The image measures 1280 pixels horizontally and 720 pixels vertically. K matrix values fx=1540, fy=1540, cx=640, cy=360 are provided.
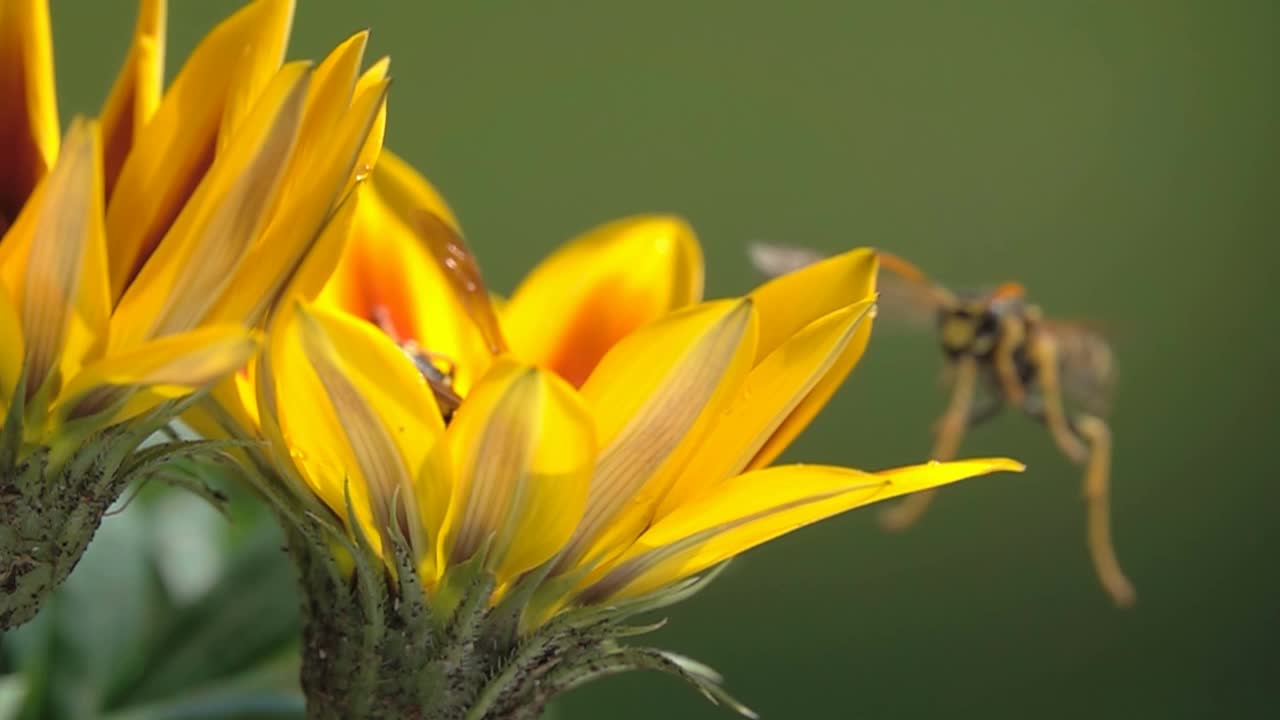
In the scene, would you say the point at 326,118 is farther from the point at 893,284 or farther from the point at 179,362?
the point at 893,284

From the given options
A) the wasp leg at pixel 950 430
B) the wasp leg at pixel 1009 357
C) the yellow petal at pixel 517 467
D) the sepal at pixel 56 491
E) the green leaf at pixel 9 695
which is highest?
the yellow petal at pixel 517 467

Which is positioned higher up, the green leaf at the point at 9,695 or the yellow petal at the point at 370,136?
the yellow petal at the point at 370,136

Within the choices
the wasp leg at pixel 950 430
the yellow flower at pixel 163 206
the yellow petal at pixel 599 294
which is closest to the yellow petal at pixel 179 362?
the yellow flower at pixel 163 206

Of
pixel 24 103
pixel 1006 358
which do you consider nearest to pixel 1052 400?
pixel 1006 358

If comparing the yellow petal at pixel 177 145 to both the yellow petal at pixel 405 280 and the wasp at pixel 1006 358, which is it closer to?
the yellow petal at pixel 405 280

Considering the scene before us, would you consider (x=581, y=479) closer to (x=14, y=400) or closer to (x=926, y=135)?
(x=14, y=400)

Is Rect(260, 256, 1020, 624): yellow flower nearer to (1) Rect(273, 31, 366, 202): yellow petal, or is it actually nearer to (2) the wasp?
(1) Rect(273, 31, 366, 202): yellow petal
